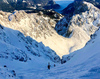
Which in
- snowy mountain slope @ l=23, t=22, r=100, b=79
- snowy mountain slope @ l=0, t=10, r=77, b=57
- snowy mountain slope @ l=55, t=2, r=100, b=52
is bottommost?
snowy mountain slope @ l=23, t=22, r=100, b=79

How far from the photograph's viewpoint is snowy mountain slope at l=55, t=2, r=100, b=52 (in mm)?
94375

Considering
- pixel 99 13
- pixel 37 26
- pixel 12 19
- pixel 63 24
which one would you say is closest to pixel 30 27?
pixel 37 26

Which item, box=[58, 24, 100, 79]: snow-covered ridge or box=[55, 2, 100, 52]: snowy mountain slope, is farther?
box=[55, 2, 100, 52]: snowy mountain slope

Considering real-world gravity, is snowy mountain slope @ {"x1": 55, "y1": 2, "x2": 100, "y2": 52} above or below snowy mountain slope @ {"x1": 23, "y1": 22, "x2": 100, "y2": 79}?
above

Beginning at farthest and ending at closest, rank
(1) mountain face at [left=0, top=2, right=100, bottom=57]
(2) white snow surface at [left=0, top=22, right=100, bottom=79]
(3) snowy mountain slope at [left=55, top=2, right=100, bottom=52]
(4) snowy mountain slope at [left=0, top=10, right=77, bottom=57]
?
(3) snowy mountain slope at [left=55, top=2, right=100, bottom=52], (1) mountain face at [left=0, top=2, right=100, bottom=57], (4) snowy mountain slope at [left=0, top=10, right=77, bottom=57], (2) white snow surface at [left=0, top=22, right=100, bottom=79]

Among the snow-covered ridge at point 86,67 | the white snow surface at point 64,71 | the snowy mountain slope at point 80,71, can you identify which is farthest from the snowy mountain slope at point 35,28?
the snowy mountain slope at point 80,71

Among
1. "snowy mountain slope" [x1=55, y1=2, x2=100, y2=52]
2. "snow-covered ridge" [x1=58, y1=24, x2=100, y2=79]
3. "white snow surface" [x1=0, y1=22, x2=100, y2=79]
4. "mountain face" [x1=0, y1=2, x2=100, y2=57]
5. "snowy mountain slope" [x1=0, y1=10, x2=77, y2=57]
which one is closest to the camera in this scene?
"snow-covered ridge" [x1=58, y1=24, x2=100, y2=79]

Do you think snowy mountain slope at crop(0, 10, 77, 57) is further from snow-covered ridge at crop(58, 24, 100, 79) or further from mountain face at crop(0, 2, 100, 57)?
snow-covered ridge at crop(58, 24, 100, 79)

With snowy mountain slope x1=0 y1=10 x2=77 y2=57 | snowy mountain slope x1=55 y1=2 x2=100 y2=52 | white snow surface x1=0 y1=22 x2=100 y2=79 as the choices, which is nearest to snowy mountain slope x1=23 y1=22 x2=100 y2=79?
white snow surface x1=0 y1=22 x2=100 y2=79

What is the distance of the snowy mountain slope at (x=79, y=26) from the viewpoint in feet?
310

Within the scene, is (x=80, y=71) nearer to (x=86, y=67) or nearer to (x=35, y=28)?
(x=86, y=67)

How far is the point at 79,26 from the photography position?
104m

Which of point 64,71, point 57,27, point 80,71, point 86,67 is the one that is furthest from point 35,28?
point 80,71

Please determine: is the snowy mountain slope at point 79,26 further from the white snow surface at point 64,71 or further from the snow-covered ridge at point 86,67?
the white snow surface at point 64,71
